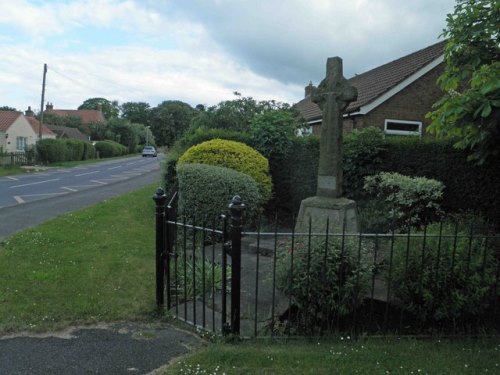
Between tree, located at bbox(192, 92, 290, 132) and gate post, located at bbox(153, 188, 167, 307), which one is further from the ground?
tree, located at bbox(192, 92, 290, 132)

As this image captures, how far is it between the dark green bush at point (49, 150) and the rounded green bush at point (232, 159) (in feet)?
91.7

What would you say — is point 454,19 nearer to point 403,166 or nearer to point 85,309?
point 403,166

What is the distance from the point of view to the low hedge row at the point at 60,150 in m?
33.1

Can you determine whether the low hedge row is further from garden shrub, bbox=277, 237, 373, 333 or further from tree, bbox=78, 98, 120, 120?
tree, bbox=78, 98, 120, 120

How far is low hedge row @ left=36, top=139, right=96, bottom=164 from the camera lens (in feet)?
109

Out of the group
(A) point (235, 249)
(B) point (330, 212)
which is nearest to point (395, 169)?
(B) point (330, 212)

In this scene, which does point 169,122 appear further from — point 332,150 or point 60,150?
point 332,150

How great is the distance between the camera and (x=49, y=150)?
33.6 metres

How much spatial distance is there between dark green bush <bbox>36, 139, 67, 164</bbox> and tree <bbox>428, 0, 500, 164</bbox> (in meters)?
33.1

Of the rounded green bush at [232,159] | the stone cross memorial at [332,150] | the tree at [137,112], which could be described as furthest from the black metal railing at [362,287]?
the tree at [137,112]

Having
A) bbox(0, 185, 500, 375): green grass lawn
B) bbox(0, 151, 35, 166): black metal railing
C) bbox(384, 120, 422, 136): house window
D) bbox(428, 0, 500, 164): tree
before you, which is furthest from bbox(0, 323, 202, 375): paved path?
bbox(0, 151, 35, 166): black metal railing

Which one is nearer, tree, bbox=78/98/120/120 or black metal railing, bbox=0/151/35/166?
black metal railing, bbox=0/151/35/166

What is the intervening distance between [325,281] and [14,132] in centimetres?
4786

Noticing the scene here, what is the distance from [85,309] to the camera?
4.32 meters
